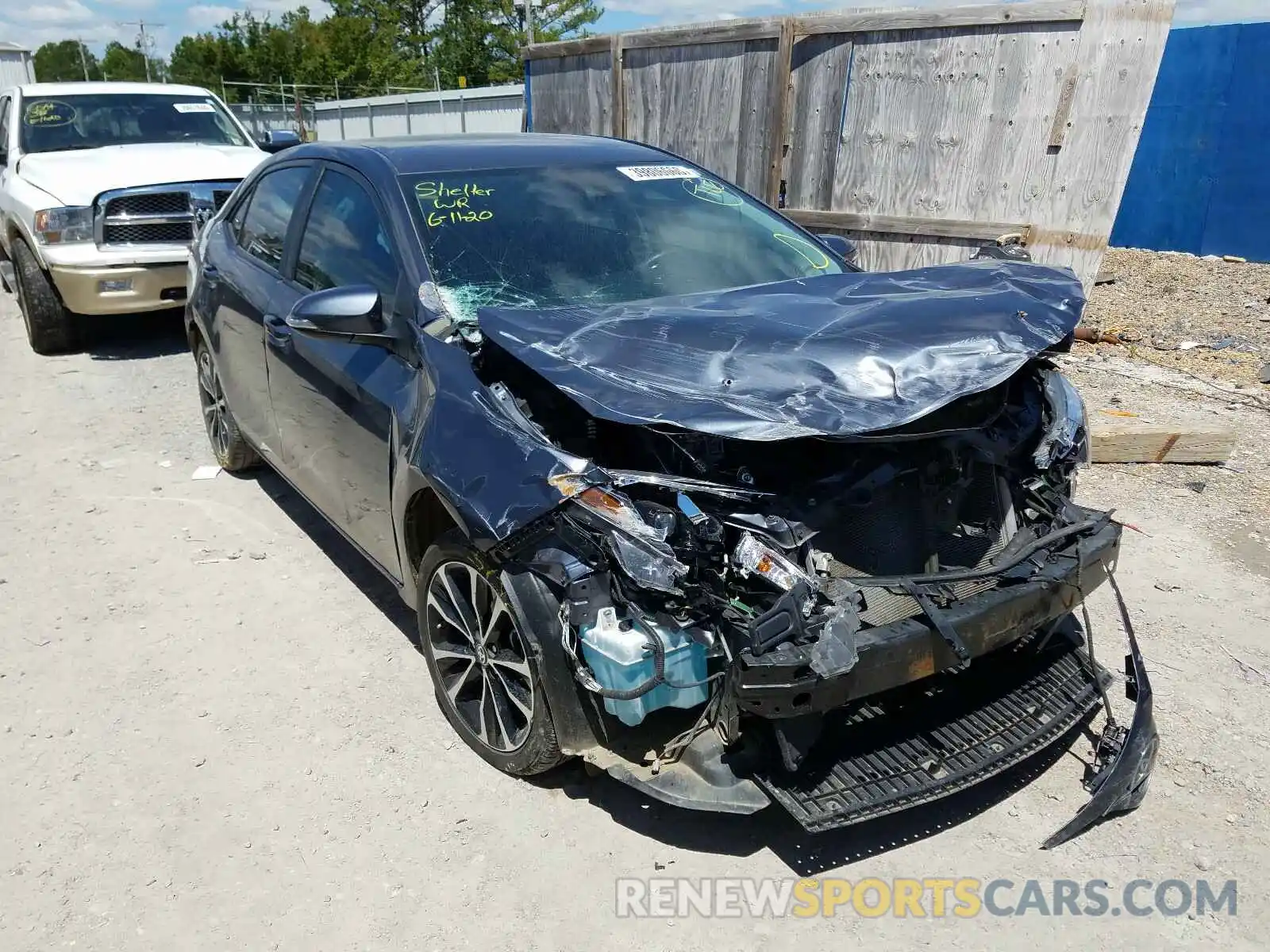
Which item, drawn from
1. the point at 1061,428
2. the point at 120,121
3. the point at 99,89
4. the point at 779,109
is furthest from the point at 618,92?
the point at 1061,428

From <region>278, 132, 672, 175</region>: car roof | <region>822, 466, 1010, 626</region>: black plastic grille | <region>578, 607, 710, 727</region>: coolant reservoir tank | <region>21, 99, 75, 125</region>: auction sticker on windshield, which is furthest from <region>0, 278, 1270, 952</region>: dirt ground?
<region>21, 99, 75, 125</region>: auction sticker on windshield

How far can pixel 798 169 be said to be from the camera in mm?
7551

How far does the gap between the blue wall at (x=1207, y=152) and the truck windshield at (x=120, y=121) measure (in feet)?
34.0

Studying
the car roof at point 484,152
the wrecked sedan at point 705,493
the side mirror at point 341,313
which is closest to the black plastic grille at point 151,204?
the car roof at point 484,152

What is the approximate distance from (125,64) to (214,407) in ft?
251

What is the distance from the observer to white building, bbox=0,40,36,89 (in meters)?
20.4

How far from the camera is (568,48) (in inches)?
372

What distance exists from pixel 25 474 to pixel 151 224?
265cm

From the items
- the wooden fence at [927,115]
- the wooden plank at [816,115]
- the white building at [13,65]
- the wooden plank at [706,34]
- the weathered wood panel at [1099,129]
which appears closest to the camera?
the weathered wood panel at [1099,129]

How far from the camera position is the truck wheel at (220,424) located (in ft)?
17.0

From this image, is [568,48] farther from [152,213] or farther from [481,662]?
[481,662]

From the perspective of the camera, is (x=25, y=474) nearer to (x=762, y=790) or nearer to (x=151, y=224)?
(x=151, y=224)

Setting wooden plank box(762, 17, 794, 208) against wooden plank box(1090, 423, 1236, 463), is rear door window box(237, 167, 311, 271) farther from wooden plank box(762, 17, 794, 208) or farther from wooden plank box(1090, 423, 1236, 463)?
wooden plank box(1090, 423, 1236, 463)

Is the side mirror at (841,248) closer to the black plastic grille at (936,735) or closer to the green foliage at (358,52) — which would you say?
the black plastic grille at (936,735)
